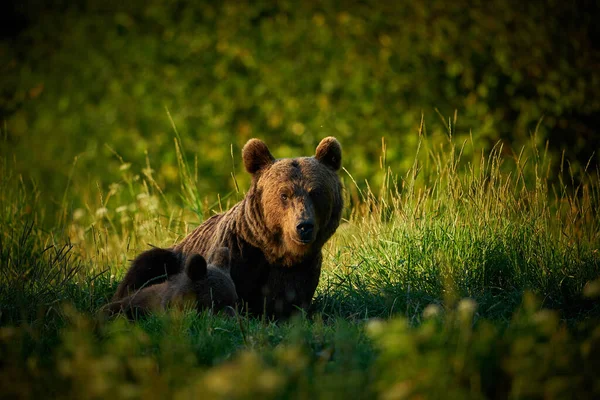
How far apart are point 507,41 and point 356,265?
7286mm

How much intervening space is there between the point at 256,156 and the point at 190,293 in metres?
1.25

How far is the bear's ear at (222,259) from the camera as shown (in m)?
5.20

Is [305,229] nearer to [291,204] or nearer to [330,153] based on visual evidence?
[291,204]

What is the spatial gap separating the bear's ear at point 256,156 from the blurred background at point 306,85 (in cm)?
569

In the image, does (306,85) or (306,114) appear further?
(306,85)

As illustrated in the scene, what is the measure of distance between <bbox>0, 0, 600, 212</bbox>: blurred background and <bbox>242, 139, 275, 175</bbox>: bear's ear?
5688 millimetres

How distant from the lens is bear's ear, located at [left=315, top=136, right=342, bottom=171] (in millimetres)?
5623

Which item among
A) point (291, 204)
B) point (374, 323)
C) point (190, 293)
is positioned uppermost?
point (374, 323)

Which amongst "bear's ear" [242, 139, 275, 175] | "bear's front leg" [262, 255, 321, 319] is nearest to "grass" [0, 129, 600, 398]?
"bear's front leg" [262, 255, 321, 319]

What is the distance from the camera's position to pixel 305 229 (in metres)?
5.07

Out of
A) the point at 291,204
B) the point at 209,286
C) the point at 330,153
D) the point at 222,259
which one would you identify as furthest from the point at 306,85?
the point at 209,286

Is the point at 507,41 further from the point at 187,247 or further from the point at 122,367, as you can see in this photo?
the point at 122,367

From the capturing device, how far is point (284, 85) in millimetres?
12227

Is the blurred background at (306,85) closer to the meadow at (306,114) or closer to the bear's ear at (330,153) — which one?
the meadow at (306,114)
